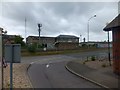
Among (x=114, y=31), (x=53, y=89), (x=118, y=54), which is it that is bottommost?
(x=53, y=89)

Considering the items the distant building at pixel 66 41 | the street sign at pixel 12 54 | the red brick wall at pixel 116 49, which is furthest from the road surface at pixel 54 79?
the distant building at pixel 66 41

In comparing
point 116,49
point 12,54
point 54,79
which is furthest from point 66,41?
point 12,54

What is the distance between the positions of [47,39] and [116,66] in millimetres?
70327

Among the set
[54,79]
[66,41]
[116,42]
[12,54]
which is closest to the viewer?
[12,54]

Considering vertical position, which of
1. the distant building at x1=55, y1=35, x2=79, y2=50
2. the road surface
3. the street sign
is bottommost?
the road surface

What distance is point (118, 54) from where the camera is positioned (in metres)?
16.6

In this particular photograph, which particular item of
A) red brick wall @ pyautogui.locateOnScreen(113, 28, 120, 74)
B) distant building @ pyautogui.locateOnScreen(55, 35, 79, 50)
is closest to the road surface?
red brick wall @ pyautogui.locateOnScreen(113, 28, 120, 74)

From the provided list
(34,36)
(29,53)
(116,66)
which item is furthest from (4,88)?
(34,36)

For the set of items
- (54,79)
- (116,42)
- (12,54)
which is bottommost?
(54,79)

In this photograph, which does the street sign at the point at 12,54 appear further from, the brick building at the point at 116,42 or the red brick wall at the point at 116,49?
the red brick wall at the point at 116,49

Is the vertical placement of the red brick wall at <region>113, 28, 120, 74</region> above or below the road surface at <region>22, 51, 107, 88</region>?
above

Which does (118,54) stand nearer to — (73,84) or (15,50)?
(73,84)

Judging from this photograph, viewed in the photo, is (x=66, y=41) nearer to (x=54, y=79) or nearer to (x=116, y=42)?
(x=116, y=42)

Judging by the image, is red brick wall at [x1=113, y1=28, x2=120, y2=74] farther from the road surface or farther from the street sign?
the street sign
